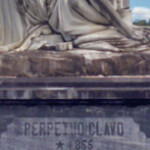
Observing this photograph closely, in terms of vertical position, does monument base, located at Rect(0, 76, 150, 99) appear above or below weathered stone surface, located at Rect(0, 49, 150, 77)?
below

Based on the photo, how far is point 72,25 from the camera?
25.1 ft

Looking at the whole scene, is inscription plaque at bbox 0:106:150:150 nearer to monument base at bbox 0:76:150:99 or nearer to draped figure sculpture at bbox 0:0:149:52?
monument base at bbox 0:76:150:99

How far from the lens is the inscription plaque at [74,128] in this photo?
6.55 metres

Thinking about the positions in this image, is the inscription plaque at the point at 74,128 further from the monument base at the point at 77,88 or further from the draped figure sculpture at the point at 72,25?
the draped figure sculpture at the point at 72,25

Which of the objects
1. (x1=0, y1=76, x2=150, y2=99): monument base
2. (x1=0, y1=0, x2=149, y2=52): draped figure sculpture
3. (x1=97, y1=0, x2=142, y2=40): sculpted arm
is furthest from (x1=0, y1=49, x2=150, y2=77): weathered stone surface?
(x1=97, y1=0, x2=142, y2=40): sculpted arm

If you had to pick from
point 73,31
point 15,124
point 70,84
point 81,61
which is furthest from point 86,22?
point 15,124

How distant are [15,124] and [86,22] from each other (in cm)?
200

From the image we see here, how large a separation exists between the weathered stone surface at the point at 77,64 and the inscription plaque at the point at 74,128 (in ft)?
1.85

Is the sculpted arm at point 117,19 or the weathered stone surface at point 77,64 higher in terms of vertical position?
the sculpted arm at point 117,19

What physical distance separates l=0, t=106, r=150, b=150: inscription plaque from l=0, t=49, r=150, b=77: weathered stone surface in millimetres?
563

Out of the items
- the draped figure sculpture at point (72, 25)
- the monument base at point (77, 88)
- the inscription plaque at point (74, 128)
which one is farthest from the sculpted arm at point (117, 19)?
the inscription plaque at point (74, 128)

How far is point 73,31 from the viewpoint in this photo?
7590 millimetres

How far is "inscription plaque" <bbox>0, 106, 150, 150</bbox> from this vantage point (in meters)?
6.55

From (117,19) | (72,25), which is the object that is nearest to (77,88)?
(72,25)
